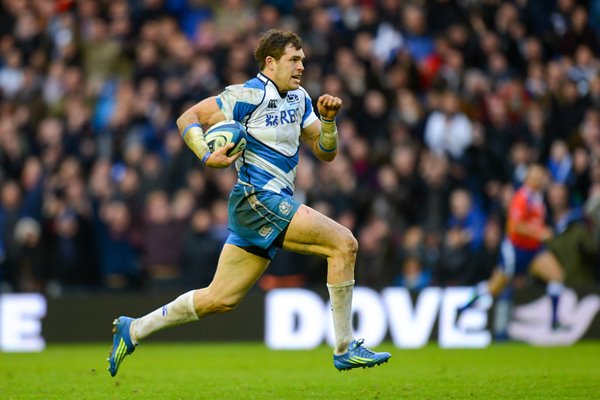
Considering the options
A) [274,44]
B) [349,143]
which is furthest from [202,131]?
[349,143]

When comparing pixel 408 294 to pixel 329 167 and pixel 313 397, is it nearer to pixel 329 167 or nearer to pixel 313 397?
pixel 329 167

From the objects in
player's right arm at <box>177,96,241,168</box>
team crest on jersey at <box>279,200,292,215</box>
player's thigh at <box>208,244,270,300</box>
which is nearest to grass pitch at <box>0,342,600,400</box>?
player's thigh at <box>208,244,270,300</box>

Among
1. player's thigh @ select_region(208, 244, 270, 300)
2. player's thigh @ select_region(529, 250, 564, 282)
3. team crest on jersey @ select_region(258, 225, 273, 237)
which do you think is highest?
player's thigh @ select_region(529, 250, 564, 282)

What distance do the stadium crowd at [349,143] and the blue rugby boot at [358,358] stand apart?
833 cm

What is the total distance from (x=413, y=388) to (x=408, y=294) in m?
6.80

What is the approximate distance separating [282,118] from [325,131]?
1.29 ft

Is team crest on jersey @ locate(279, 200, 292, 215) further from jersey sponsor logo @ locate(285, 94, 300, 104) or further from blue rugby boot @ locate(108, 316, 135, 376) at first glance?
blue rugby boot @ locate(108, 316, 135, 376)

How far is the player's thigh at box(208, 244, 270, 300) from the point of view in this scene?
9062 millimetres

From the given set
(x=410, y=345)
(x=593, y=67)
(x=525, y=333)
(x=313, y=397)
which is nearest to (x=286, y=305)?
(x=410, y=345)

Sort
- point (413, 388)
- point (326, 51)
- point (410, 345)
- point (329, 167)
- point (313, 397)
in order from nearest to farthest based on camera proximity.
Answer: point (313, 397)
point (413, 388)
point (410, 345)
point (329, 167)
point (326, 51)

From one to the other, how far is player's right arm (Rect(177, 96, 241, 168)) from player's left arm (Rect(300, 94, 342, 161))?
2.63ft

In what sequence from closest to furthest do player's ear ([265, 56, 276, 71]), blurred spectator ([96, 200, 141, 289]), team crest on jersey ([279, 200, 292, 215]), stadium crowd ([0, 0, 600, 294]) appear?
team crest on jersey ([279, 200, 292, 215]) → player's ear ([265, 56, 276, 71]) → stadium crowd ([0, 0, 600, 294]) → blurred spectator ([96, 200, 141, 289])

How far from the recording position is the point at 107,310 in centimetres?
1733

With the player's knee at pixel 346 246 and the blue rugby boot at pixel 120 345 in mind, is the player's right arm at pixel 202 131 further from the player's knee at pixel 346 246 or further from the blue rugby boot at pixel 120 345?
the blue rugby boot at pixel 120 345
